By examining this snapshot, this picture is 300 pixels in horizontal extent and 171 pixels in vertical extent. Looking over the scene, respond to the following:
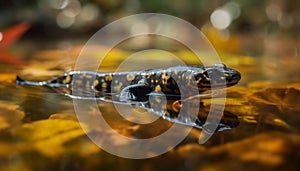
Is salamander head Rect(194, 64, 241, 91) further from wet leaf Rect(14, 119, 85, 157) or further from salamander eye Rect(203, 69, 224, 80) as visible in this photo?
wet leaf Rect(14, 119, 85, 157)

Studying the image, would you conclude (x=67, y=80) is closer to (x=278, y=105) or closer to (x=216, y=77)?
(x=216, y=77)

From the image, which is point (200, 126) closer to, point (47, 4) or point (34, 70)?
point (34, 70)

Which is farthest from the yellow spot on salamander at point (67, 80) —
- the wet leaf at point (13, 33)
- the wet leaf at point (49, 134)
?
the wet leaf at point (13, 33)

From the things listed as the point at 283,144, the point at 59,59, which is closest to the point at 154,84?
the point at 283,144

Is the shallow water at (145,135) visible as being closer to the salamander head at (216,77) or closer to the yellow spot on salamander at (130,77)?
the salamander head at (216,77)

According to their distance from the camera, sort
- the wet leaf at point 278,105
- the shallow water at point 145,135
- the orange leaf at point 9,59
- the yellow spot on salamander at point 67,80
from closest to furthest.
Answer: the shallow water at point 145,135, the wet leaf at point 278,105, the yellow spot on salamander at point 67,80, the orange leaf at point 9,59
